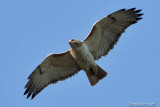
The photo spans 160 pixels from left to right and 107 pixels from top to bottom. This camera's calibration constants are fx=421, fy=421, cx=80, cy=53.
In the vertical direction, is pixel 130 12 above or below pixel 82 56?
above

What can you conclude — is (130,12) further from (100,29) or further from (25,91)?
(25,91)

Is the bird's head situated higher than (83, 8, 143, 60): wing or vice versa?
(83, 8, 143, 60): wing

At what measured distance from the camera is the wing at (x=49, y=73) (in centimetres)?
1587

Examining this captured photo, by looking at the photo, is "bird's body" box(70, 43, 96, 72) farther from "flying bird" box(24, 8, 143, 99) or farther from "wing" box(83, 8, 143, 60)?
"wing" box(83, 8, 143, 60)

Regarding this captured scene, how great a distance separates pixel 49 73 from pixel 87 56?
74.9 inches

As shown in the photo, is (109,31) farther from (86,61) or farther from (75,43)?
(75,43)

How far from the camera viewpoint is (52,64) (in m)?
15.9

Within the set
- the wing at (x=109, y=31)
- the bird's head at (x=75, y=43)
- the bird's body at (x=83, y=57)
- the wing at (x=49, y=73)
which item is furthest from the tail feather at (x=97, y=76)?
the bird's head at (x=75, y=43)

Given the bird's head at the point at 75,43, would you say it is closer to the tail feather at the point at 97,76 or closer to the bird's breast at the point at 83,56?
the bird's breast at the point at 83,56

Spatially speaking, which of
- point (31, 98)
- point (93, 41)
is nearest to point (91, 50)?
point (93, 41)

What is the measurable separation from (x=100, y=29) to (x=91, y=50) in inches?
34.3

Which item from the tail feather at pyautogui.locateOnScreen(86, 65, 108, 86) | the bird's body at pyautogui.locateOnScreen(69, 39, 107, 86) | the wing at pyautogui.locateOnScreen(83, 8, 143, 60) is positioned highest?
the wing at pyautogui.locateOnScreen(83, 8, 143, 60)

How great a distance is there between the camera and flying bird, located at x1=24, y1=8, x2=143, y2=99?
15.2 meters

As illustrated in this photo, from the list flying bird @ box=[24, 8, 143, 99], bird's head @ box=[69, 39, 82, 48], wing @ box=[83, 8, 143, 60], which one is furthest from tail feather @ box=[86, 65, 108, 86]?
bird's head @ box=[69, 39, 82, 48]
